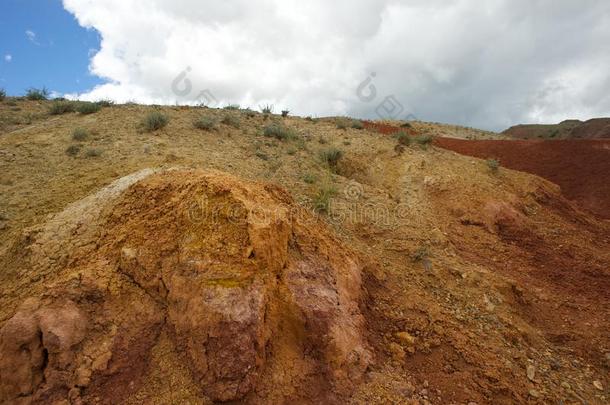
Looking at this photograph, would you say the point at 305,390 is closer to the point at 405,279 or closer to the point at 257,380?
the point at 257,380

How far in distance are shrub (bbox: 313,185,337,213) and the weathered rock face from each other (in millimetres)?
1511

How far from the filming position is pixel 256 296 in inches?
132

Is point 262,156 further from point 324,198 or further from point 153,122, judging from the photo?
point 153,122

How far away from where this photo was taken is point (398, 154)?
9.08m

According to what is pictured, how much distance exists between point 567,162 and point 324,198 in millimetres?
11448

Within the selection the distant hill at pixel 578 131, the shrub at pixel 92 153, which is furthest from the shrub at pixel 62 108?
the distant hill at pixel 578 131

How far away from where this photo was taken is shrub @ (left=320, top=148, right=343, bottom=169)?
326 inches

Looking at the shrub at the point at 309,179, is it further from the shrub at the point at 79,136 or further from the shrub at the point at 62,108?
the shrub at the point at 62,108

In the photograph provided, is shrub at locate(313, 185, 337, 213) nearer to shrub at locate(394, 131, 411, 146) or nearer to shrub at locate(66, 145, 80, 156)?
shrub at locate(66, 145, 80, 156)

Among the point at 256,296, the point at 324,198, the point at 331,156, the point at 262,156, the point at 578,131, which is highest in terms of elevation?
the point at 578,131

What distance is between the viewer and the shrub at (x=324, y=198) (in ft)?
19.0

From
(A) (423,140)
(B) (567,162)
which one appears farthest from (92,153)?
(B) (567,162)

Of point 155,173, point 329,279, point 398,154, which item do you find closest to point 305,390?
point 329,279

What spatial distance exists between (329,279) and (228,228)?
125cm
